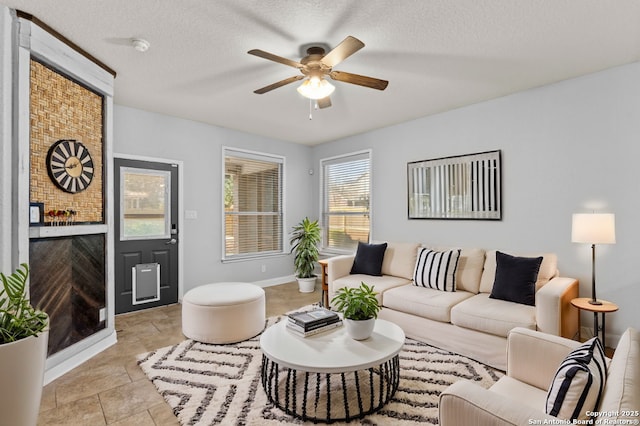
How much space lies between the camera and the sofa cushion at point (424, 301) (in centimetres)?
296

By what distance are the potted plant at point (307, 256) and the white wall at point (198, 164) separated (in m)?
0.58

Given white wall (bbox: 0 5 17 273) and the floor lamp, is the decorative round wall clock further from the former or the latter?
the floor lamp

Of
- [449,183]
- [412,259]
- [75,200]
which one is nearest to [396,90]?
[449,183]

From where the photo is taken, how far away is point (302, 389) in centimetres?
224

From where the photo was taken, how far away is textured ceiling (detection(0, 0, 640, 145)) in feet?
6.85

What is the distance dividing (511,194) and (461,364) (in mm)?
1972

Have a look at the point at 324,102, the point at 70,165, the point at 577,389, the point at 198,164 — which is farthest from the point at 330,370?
the point at 198,164

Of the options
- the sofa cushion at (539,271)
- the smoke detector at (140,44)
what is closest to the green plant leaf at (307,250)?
the sofa cushion at (539,271)

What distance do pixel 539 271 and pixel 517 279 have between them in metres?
0.29

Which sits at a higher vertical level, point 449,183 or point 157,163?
point 157,163

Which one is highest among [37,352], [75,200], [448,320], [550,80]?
[550,80]

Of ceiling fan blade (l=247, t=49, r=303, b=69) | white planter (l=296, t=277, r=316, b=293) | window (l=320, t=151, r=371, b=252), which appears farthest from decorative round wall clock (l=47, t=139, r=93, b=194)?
window (l=320, t=151, r=371, b=252)

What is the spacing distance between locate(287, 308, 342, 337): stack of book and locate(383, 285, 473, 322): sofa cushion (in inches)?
39.3

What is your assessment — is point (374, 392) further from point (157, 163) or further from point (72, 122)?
point (157, 163)
